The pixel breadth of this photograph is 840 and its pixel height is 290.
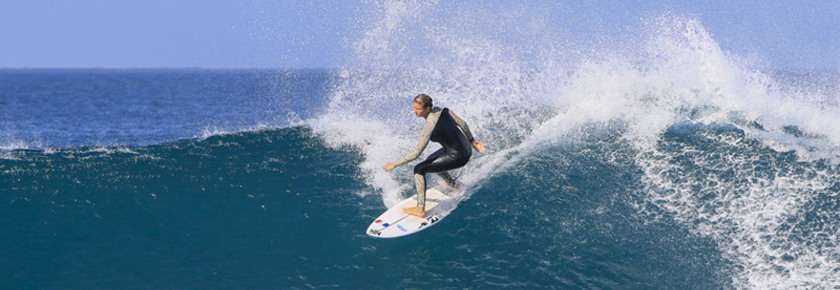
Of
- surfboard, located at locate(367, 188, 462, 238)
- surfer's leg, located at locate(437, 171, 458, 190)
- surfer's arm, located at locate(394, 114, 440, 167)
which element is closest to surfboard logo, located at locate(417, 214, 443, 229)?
surfboard, located at locate(367, 188, 462, 238)

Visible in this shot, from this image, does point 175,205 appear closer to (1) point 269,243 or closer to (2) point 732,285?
(1) point 269,243

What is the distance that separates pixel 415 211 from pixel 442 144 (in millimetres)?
1092

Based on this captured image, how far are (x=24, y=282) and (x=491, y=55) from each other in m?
10.4

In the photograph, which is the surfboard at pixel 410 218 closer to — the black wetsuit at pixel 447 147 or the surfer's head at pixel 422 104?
the black wetsuit at pixel 447 147

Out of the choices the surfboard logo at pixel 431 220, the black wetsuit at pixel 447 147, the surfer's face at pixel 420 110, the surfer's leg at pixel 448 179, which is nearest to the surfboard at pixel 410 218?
the surfboard logo at pixel 431 220

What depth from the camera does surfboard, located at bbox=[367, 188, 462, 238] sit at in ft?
26.9

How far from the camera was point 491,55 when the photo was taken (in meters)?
14.3

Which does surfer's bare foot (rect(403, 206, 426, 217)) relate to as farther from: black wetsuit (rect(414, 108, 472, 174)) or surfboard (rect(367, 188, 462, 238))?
black wetsuit (rect(414, 108, 472, 174))

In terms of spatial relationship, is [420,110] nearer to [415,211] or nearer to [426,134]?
[426,134]

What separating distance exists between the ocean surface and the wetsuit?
84cm

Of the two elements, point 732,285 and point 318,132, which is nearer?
point 732,285

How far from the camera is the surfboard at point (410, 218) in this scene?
8203 mm

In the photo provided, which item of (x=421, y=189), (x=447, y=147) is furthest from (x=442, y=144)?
(x=421, y=189)

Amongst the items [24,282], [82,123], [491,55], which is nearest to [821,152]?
[491,55]
